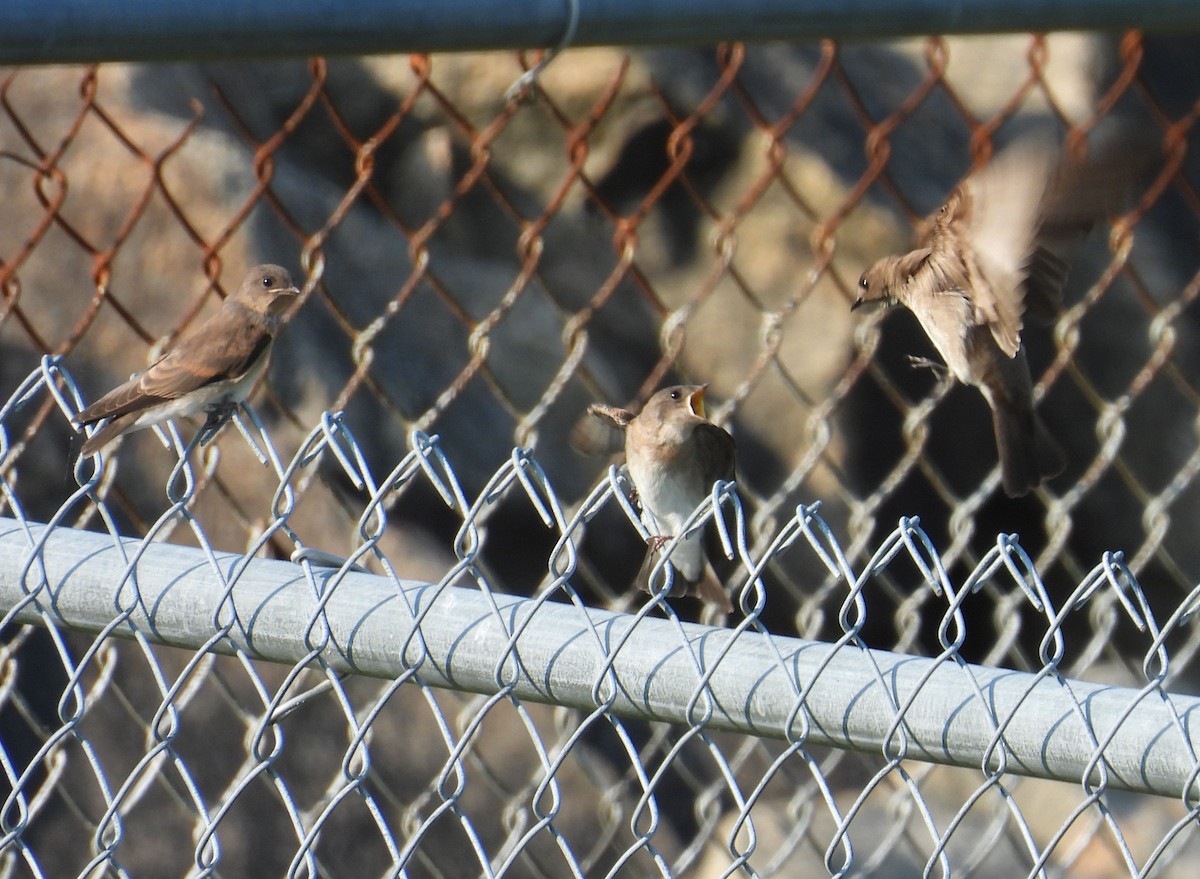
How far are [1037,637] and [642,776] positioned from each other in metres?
4.05

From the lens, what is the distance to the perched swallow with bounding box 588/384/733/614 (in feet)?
9.02

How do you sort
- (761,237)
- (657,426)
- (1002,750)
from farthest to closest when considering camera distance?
1. (761,237)
2. (657,426)
3. (1002,750)

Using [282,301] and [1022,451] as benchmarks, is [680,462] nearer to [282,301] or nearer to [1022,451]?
[1022,451]

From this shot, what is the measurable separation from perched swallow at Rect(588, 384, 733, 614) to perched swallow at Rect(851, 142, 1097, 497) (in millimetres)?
351

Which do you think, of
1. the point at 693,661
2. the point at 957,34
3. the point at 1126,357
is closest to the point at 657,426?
the point at 957,34

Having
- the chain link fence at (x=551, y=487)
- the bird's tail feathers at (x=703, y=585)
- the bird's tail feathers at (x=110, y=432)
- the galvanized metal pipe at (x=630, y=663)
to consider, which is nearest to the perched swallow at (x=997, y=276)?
the chain link fence at (x=551, y=487)

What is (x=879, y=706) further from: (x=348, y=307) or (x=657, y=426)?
(x=348, y=307)

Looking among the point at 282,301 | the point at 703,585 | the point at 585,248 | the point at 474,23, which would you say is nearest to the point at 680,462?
the point at 703,585

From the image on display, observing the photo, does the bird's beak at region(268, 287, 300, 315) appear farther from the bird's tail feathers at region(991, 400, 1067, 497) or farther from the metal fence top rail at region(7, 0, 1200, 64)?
the bird's tail feathers at region(991, 400, 1067, 497)

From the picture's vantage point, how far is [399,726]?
392cm

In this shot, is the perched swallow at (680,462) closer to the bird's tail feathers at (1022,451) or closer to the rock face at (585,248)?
the bird's tail feathers at (1022,451)

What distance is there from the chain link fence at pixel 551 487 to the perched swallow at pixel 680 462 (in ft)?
0.73

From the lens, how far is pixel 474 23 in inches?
74.1

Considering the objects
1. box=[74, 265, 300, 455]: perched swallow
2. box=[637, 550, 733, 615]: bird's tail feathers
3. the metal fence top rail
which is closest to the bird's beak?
box=[74, 265, 300, 455]: perched swallow
